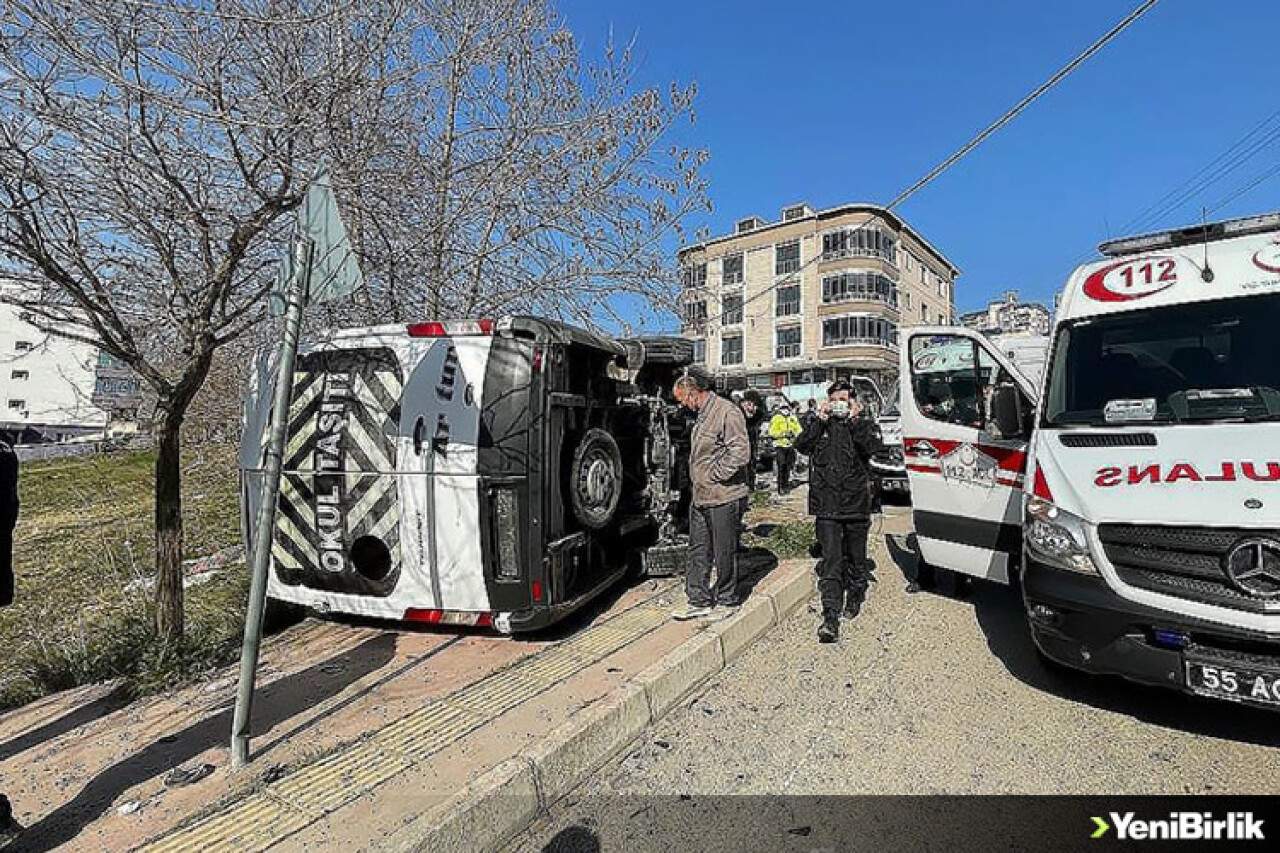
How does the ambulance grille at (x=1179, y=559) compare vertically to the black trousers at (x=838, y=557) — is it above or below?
above

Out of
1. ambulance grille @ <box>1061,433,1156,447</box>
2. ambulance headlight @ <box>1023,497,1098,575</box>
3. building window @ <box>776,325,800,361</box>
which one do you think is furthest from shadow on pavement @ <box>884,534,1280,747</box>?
building window @ <box>776,325,800,361</box>

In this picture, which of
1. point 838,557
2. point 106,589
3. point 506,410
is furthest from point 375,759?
point 106,589

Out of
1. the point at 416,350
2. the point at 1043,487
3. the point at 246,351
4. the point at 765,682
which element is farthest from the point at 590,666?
the point at 246,351

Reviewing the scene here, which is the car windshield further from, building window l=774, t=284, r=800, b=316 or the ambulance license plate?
building window l=774, t=284, r=800, b=316

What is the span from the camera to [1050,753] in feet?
11.0

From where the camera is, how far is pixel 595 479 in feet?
16.8

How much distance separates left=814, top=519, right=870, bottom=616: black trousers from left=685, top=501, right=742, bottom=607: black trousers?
68 centimetres

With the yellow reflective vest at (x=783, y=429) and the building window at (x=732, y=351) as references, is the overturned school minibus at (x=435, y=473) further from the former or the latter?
the building window at (x=732, y=351)

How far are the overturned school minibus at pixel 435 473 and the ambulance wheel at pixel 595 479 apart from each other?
0.06 feet

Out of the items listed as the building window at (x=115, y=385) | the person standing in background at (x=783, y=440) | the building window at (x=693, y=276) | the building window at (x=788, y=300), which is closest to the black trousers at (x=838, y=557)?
the building window at (x=693, y=276)

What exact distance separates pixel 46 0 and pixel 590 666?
459 cm

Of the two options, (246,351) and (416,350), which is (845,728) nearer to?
(416,350)

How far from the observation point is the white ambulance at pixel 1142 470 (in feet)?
10.2

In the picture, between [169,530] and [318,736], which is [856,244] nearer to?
[169,530]
